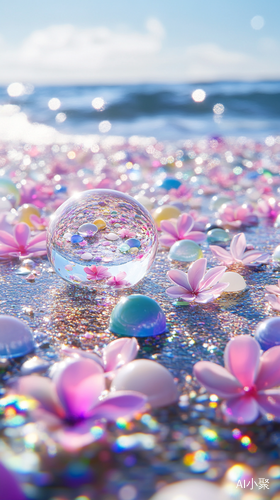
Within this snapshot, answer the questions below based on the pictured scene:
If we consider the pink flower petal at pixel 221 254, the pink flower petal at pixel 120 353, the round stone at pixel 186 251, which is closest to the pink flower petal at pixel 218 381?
the pink flower petal at pixel 120 353

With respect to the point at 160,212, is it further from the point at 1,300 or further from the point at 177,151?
the point at 177,151

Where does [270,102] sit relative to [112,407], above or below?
below

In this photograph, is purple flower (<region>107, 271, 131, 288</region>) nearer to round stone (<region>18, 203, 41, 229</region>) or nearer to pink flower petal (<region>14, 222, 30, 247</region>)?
pink flower petal (<region>14, 222, 30, 247</region>)

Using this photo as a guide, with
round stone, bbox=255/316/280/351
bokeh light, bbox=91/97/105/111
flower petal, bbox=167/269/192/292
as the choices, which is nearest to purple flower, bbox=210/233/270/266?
flower petal, bbox=167/269/192/292

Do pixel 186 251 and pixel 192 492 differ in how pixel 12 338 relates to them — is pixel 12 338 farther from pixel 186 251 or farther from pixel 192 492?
pixel 186 251

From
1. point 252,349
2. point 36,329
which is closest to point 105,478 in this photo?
point 252,349
